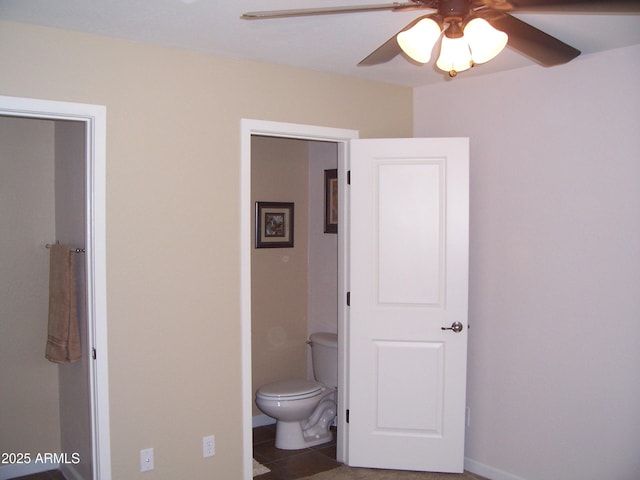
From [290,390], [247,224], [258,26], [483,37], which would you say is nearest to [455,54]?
[483,37]

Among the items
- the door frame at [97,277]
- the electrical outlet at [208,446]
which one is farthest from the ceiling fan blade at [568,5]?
the electrical outlet at [208,446]

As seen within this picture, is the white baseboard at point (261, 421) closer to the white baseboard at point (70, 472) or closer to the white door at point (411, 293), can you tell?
the white door at point (411, 293)

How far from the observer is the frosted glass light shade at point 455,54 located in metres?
1.83

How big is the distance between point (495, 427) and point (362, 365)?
0.85 m

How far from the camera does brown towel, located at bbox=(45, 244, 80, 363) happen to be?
3.18 meters

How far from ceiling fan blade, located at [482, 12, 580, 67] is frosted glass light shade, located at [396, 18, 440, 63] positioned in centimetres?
16

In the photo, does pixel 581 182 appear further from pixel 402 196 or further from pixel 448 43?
pixel 448 43

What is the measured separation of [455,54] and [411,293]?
1.75 meters

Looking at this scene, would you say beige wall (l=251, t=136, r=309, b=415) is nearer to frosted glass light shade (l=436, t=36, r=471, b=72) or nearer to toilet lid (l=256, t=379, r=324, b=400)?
toilet lid (l=256, t=379, r=324, b=400)

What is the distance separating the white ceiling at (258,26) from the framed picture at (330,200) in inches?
53.5

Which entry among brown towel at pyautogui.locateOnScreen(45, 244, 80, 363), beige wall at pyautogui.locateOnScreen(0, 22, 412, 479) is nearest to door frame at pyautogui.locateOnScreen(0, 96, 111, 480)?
beige wall at pyautogui.locateOnScreen(0, 22, 412, 479)

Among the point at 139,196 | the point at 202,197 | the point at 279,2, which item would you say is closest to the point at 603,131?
the point at 279,2

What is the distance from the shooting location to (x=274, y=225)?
14.2ft

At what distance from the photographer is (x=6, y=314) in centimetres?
350
